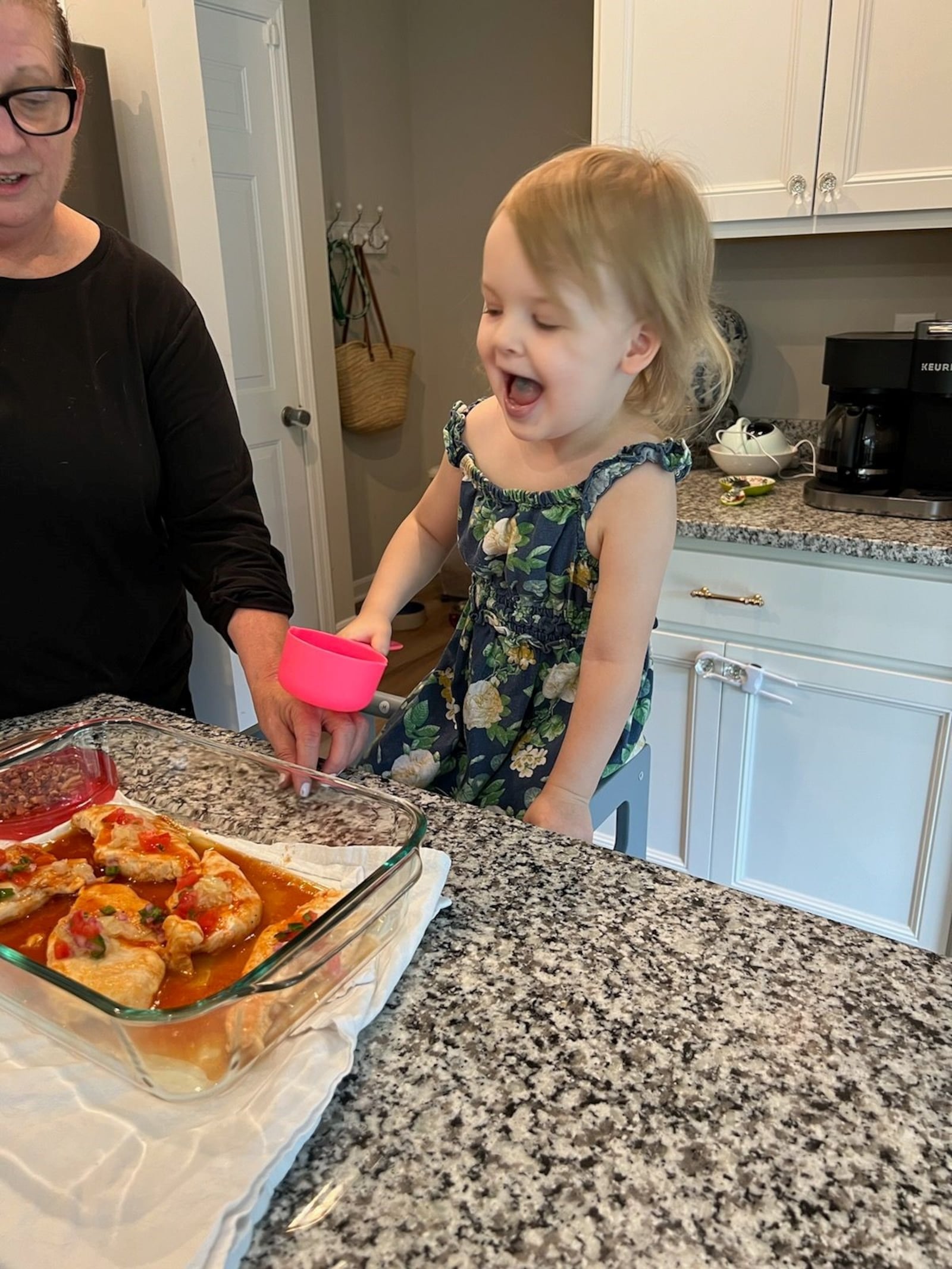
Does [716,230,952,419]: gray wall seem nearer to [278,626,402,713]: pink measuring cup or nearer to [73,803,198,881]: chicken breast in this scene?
[278,626,402,713]: pink measuring cup

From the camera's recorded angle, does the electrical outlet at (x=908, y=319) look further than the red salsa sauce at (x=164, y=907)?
Yes

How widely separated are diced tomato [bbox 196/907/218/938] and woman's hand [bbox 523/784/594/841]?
13.6 inches

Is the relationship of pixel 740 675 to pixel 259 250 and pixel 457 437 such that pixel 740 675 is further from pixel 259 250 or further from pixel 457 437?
pixel 259 250

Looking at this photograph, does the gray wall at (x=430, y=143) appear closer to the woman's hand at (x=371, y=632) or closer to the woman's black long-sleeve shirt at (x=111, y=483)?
the woman's black long-sleeve shirt at (x=111, y=483)

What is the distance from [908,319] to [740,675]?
1003mm

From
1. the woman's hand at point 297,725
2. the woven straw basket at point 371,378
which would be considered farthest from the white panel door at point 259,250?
the woman's hand at point 297,725

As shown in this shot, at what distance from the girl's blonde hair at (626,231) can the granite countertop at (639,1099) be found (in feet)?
1.68

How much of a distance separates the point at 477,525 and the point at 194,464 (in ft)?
1.24

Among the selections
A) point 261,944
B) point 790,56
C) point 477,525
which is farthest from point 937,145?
point 261,944

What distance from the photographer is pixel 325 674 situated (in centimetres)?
77

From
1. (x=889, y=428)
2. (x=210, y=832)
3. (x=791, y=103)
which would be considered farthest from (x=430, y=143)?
A: (x=210, y=832)

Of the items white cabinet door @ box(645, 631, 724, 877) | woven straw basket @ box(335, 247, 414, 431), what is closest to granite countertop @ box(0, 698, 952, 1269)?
white cabinet door @ box(645, 631, 724, 877)

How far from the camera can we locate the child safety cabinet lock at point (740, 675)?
1.73 m

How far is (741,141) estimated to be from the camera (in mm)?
1854
